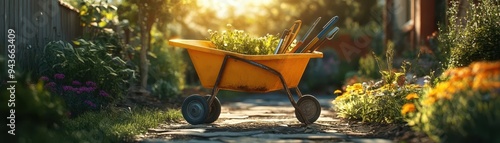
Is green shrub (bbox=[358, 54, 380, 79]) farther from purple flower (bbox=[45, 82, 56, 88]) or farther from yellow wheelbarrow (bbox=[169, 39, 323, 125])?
purple flower (bbox=[45, 82, 56, 88])

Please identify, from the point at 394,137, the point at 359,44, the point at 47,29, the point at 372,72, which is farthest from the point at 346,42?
the point at 394,137

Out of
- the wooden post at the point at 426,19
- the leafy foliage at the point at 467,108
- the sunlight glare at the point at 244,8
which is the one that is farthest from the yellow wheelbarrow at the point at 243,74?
the sunlight glare at the point at 244,8

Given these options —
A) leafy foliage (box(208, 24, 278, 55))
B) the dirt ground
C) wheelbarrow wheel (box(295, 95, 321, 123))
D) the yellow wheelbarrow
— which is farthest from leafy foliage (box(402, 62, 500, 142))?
leafy foliage (box(208, 24, 278, 55))

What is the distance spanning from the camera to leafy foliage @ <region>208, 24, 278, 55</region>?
721cm

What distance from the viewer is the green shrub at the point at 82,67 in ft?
24.7

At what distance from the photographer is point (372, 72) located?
41.1 ft

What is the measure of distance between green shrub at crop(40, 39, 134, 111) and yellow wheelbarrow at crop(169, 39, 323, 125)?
3.41ft

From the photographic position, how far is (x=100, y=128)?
598 cm

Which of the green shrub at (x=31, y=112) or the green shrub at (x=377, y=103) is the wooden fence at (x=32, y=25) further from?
the green shrub at (x=377, y=103)

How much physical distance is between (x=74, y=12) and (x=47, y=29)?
3.99 ft

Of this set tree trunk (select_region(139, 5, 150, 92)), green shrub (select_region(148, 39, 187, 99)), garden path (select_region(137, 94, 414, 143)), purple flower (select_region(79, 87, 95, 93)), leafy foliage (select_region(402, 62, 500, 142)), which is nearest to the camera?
leafy foliage (select_region(402, 62, 500, 142))

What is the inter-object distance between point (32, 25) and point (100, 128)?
2044 millimetres

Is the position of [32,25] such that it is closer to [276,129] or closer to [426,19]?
[276,129]

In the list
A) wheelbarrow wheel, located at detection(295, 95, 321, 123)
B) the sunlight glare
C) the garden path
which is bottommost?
the garden path
